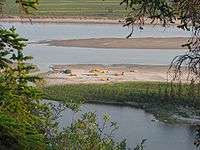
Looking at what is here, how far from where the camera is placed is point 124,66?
2092 inches

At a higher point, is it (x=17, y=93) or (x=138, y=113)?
(x=17, y=93)

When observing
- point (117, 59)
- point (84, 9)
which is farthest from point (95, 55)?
point (84, 9)

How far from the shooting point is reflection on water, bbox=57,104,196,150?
29.0 m

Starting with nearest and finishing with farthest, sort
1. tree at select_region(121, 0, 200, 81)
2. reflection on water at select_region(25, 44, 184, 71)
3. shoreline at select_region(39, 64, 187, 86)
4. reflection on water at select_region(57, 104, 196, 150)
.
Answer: tree at select_region(121, 0, 200, 81) < reflection on water at select_region(57, 104, 196, 150) < shoreline at select_region(39, 64, 187, 86) < reflection on water at select_region(25, 44, 184, 71)

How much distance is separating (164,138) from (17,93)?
25.5 metres

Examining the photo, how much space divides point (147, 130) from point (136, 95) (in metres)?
8.56

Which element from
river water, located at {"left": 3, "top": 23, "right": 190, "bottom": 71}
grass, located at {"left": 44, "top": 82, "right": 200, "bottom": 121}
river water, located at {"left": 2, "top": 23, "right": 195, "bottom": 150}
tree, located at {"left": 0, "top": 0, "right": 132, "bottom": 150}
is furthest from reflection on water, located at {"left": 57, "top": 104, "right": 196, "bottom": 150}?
tree, located at {"left": 0, "top": 0, "right": 132, "bottom": 150}

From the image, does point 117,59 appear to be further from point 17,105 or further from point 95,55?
point 17,105

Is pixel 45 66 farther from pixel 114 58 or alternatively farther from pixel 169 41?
pixel 169 41

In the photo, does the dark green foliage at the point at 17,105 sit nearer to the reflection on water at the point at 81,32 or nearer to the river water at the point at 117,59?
the river water at the point at 117,59

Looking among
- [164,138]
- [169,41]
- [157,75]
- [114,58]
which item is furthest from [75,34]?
[164,138]

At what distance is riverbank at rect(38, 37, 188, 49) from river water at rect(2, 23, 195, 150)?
166 centimetres

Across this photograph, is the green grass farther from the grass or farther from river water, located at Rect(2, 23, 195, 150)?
the grass

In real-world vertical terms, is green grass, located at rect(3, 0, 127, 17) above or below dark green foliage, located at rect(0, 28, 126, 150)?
below
